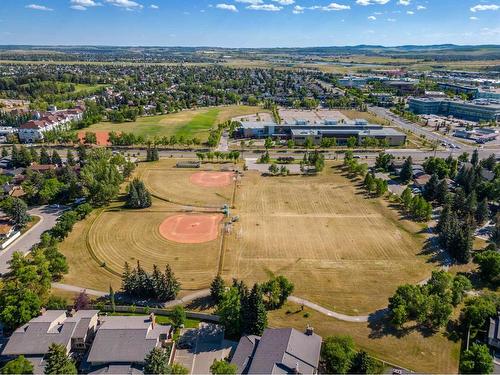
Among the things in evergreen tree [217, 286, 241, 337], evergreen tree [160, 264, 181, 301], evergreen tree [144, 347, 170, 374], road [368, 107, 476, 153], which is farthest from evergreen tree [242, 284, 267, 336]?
road [368, 107, 476, 153]

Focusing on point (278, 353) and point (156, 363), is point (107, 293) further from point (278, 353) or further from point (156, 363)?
point (278, 353)

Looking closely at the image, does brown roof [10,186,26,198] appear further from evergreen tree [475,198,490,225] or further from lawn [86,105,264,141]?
evergreen tree [475,198,490,225]

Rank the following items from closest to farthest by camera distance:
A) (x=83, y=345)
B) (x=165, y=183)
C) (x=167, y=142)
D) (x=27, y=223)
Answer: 1. (x=83, y=345)
2. (x=27, y=223)
3. (x=165, y=183)
4. (x=167, y=142)

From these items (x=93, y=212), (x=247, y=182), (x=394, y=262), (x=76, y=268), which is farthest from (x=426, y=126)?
(x=76, y=268)

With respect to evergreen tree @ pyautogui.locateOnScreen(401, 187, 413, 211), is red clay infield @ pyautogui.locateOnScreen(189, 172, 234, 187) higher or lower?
lower

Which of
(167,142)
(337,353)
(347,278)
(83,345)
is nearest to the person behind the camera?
(337,353)

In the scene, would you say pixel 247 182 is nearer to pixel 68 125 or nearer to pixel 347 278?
pixel 347 278
